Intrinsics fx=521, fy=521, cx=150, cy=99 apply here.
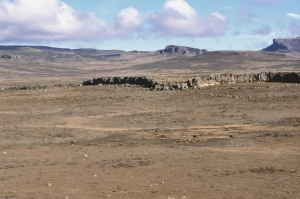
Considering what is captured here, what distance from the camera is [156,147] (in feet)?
61.3

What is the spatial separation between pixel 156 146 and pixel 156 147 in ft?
0.77

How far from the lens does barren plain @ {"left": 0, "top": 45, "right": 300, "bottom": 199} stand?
40.8ft

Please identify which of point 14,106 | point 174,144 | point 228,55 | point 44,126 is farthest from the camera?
point 228,55

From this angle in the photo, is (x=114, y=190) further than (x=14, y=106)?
No

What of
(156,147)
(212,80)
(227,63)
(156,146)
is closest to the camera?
(156,147)

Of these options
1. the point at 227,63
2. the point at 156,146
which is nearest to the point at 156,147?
the point at 156,146

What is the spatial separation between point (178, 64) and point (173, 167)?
157 metres

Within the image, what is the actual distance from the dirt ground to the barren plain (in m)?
0.03

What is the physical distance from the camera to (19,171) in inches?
578

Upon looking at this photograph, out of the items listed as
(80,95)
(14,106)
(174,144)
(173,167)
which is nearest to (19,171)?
(173,167)

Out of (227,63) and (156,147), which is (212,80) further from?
(227,63)

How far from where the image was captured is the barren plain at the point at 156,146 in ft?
40.8

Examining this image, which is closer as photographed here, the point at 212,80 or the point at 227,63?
the point at 212,80

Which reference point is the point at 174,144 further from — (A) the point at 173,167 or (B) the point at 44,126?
(B) the point at 44,126
